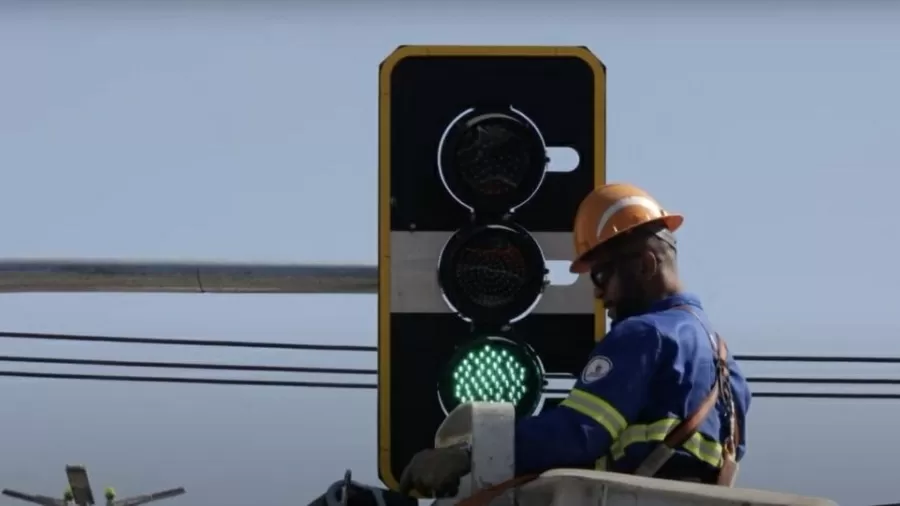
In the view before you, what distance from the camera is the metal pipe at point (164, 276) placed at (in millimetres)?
5906

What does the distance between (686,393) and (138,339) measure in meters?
6.71

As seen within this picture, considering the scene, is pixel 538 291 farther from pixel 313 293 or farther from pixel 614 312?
pixel 313 293

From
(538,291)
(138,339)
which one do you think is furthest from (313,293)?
(138,339)

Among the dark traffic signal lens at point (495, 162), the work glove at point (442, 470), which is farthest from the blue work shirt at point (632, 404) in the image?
the dark traffic signal lens at point (495, 162)

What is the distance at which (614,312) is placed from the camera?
5.27 m

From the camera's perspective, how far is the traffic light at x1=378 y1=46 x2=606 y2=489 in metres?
5.48

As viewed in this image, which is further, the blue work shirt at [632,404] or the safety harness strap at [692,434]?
the blue work shirt at [632,404]

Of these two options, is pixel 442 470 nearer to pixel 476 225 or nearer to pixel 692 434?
pixel 692 434

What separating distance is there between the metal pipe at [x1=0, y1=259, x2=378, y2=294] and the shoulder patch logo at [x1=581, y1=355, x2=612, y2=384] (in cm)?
129

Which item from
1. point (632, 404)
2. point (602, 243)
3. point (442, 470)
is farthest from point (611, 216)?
point (442, 470)

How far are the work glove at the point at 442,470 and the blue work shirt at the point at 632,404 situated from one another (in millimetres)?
162

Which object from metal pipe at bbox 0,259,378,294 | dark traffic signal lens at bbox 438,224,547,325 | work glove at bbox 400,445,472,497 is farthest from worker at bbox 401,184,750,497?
metal pipe at bbox 0,259,378,294

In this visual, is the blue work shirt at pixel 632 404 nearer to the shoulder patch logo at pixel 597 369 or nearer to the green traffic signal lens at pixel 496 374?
the shoulder patch logo at pixel 597 369

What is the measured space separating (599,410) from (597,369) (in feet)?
0.42
